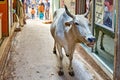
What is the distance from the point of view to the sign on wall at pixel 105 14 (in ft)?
14.8

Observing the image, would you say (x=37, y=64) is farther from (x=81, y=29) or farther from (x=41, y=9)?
(x=41, y=9)

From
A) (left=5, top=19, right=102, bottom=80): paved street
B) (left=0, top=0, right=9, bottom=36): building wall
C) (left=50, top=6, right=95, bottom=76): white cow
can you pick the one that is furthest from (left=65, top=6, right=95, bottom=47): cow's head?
(left=0, top=0, right=9, bottom=36): building wall

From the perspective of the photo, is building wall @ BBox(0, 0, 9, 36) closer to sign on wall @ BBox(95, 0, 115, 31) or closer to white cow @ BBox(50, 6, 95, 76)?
white cow @ BBox(50, 6, 95, 76)

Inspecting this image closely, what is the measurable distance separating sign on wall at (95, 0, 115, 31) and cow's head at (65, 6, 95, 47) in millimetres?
422

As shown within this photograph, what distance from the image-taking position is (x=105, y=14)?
4.82m

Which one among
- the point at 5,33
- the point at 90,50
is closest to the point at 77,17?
the point at 90,50

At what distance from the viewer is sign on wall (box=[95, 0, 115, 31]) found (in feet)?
14.8

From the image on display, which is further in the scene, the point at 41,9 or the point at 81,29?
the point at 41,9

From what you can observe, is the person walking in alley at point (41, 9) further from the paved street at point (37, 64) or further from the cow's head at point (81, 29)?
the cow's head at point (81, 29)

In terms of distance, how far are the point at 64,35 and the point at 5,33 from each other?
3371 millimetres

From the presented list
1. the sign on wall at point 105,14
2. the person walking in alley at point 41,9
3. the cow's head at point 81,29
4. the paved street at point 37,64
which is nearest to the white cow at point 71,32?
the cow's head at point 81,29

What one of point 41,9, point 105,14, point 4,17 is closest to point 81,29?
point 105,14

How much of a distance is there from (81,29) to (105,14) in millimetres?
755

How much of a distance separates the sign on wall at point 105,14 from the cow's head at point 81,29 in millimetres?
422
